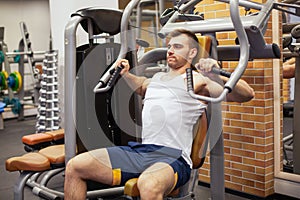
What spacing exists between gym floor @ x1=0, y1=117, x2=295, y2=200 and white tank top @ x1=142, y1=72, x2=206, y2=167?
44.2 inches

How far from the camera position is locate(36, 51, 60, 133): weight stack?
15.1 ft

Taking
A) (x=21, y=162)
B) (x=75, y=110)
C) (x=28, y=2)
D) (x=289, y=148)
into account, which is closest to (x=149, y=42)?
(x=75, y=110)

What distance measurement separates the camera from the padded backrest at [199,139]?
7.29 feet

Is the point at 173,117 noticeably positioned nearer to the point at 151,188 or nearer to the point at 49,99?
the point at 151,188

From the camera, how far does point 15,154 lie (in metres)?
4.82

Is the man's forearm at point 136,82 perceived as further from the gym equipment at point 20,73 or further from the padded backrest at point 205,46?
the gym equipment at point 20,73

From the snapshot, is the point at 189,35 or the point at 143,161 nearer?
the point at 143,161

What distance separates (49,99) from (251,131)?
2.60 meters

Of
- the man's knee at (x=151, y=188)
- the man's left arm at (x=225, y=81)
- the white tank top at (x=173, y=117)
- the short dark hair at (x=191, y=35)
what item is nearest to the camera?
the man's knee at (x=151, y=188)

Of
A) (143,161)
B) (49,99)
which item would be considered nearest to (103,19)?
(143,161)

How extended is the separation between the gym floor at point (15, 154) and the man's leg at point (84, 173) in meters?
1.29

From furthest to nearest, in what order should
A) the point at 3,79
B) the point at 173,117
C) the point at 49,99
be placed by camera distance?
the point at 3,79
the point at 49,99
the point at 173,117

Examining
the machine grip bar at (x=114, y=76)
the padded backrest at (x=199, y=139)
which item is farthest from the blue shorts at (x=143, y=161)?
the machine grip bar at (x=114, y=76)

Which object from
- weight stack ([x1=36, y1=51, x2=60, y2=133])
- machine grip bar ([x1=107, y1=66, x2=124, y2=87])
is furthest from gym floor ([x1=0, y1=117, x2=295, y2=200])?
machine grip bar ([x1=107, y1=66, x2=124, y2=87])
